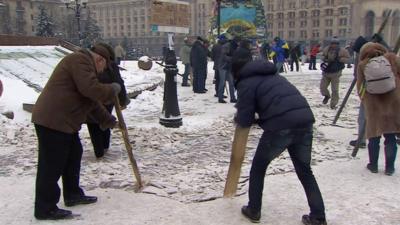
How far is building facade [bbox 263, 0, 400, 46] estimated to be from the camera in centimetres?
9600

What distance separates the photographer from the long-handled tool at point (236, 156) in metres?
4.09

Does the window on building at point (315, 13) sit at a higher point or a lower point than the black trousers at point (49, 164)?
higher

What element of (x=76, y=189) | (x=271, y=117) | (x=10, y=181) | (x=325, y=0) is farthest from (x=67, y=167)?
(x=325, y=0)

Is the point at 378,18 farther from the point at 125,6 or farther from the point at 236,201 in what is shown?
the point at 236,201

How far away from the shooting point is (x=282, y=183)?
17.7 feet

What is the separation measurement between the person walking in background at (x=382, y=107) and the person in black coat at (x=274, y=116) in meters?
1.96

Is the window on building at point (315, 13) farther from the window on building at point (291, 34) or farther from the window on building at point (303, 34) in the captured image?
the window on building at point (291, 34)

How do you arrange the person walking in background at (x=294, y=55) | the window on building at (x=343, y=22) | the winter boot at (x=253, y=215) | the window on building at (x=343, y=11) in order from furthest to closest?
the window on building at (x=343, y=22) → the window on building at (x=343, y=11) → the person walking in background at (x=294, y=55) → the winter boot at (x=253, y=215)

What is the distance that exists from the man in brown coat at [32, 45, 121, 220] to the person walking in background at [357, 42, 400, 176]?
326cm

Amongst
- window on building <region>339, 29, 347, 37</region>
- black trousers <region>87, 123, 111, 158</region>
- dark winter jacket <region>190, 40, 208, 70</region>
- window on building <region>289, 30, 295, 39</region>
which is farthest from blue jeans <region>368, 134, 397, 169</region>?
window on building <region>289, 30, 295, 39</region>

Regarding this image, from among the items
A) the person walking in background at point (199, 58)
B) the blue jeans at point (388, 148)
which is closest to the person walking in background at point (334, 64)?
the person walking in background at point (199, 58)

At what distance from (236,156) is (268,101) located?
2.31ft

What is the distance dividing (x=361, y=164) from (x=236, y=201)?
233 cm

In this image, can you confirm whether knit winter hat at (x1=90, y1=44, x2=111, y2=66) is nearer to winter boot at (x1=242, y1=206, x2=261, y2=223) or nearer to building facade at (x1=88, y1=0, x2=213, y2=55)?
winter boot at (x1=242, y1=206, x2=261, y2=223)
